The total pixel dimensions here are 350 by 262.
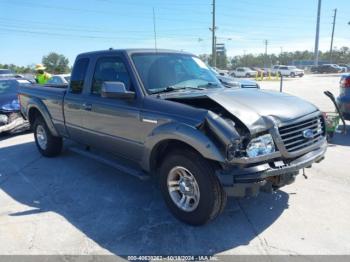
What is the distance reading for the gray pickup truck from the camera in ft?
10.5

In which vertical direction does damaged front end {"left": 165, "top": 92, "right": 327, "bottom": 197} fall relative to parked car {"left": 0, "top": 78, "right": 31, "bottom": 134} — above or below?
above

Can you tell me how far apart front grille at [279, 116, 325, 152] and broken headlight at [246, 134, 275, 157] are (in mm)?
182

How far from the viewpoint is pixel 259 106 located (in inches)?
141

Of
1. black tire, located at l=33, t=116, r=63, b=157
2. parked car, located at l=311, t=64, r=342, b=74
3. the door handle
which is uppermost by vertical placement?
the door handle

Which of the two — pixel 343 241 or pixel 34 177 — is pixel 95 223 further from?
pixel 343 241

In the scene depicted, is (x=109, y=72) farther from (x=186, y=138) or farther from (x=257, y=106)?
(x=257, y=106)

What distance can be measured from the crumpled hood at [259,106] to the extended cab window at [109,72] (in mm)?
1350

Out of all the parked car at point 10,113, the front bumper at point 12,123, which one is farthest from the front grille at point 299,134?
the front bumper at point 12,123

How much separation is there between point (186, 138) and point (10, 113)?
24.8 feet

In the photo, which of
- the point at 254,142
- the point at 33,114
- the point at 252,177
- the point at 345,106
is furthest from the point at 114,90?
the point at 345,106

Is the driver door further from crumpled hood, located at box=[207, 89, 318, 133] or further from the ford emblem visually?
the ford emblem

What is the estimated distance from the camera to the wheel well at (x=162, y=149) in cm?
370

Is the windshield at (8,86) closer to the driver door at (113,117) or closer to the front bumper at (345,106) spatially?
the driver door at (113,117)

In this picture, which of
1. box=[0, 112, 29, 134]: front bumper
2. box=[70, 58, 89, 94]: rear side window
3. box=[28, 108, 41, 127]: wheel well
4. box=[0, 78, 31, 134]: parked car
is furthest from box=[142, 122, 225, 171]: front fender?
box=[0, 112, 29, 134]: front bumper
